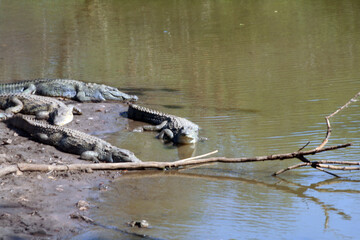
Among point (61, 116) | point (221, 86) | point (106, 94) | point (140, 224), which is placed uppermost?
point (221, 86)

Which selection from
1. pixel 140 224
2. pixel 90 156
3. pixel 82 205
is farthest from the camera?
pixel 90 156

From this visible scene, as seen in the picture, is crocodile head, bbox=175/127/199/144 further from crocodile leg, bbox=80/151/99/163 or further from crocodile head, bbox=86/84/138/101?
crocodile head, bbox=86/84/138/101

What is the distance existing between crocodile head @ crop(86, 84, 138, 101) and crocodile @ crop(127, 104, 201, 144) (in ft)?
3.28

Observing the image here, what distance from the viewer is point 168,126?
800 cm

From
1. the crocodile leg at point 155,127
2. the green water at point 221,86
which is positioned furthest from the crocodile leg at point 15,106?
the crocodile leg at point 155,127

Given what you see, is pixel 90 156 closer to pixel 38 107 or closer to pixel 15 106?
pixel 38 107

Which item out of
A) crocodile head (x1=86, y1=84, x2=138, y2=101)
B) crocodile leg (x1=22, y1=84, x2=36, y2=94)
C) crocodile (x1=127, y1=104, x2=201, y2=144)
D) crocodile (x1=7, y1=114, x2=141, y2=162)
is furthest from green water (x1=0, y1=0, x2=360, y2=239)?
crocodile leg (x1=22, y1=84, x2=36, y2=94)

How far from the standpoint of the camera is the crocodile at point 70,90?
9.78 m

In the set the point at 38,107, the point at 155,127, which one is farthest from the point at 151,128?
the point at 38,107

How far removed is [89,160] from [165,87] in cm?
396

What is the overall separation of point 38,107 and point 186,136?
114 inches

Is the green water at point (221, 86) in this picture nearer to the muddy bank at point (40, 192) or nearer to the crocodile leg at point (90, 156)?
the muddy bank at point (40, 192)

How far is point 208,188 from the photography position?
5.73 meters

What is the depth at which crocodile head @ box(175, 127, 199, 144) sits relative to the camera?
7.36 meters
